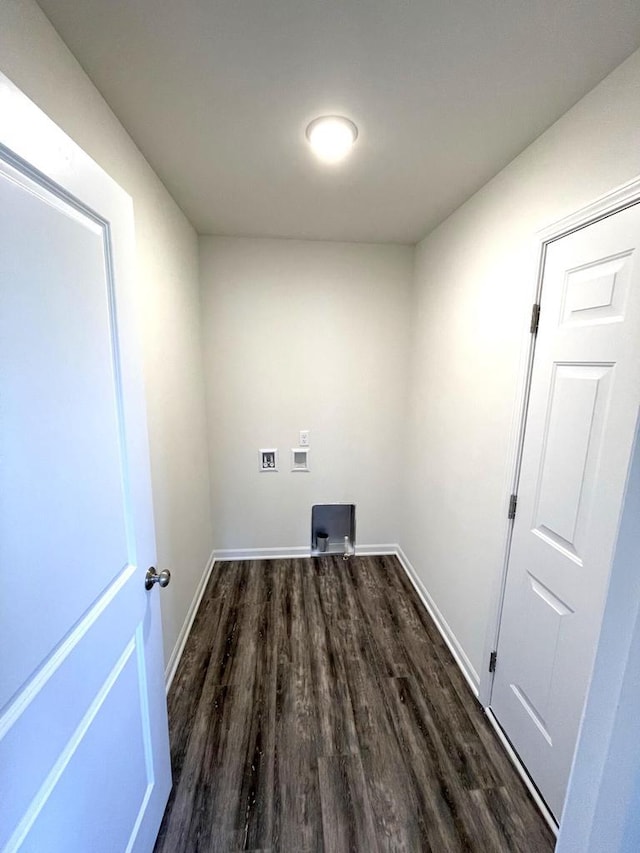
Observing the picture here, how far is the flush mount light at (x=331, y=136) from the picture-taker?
1.25 meters

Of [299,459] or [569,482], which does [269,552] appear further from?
[569,482]

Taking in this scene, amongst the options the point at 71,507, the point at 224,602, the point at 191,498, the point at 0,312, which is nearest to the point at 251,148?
the point at 0,312

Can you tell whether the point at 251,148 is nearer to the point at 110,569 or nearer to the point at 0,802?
the point at 110,569

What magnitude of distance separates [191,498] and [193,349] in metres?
0.99

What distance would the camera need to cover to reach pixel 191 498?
2.21m

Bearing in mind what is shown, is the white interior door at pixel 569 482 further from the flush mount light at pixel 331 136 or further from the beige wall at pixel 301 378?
the beige wall at pixel 301 378

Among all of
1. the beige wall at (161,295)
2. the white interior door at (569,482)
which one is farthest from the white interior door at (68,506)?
the white interior door at (569,482)

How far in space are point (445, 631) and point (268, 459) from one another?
1.67m

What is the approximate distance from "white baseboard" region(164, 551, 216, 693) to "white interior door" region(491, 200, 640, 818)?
5.23 feet

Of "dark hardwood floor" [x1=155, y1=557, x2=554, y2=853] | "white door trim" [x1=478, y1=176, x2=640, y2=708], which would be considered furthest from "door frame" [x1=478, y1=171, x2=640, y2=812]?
"dark hardwood floor" [x1=155, y1=557, x2=554, y2=853]

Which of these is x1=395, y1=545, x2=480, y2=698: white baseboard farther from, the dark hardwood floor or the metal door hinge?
the metal door hinge

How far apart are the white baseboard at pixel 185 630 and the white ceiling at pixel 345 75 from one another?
7.67 ft

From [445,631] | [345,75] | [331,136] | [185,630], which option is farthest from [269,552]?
[345,75]

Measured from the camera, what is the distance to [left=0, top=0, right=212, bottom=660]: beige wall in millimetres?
883
